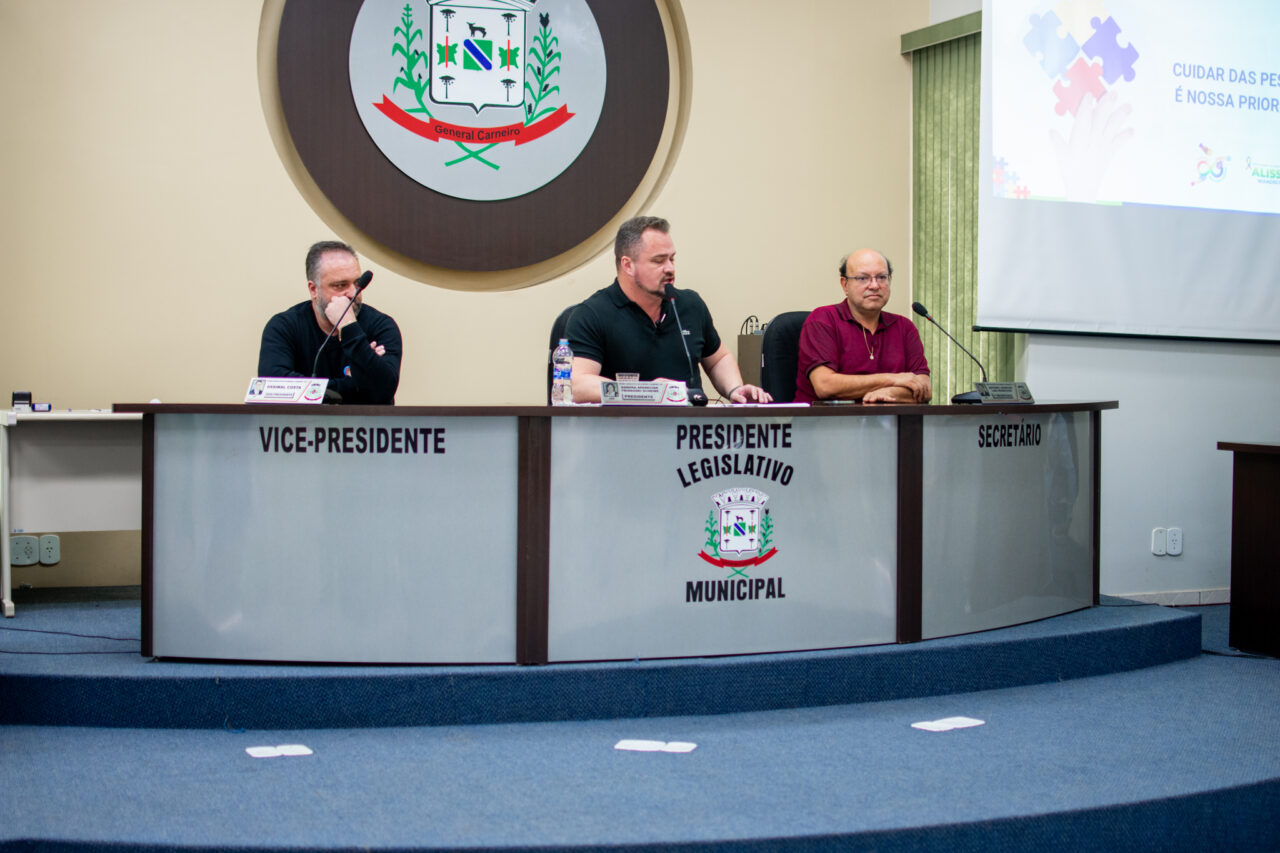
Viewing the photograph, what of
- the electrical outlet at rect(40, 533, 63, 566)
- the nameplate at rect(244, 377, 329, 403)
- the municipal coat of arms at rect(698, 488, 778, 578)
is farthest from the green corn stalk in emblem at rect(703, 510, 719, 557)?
the electrical outlet at rect(40, 533, 63, 566)

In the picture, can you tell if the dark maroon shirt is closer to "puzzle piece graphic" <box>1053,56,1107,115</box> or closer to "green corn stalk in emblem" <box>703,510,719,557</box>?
"green corn stalk in emblem" <box>703,510,719,557</box>

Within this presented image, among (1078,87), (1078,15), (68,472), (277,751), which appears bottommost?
(277,751)

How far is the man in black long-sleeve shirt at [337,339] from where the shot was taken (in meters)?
3.24

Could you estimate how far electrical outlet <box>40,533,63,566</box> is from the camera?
3986 mm

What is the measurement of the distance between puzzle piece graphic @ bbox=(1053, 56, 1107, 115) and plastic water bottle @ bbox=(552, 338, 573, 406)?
2.31 metres

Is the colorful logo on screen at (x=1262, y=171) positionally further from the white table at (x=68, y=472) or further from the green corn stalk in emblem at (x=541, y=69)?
the white table at (x=68, y=472)

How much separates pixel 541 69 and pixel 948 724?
3.13 metres

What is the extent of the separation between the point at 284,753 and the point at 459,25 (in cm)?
308

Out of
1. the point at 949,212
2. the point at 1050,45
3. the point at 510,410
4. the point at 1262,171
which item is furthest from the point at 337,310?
the point at 1262,171

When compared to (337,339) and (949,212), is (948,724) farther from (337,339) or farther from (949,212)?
(949,212)

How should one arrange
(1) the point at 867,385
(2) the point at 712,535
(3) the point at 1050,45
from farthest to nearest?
1. (3) the point at 1050,45
2. (1) the point at 867,385
3. (2) the point at 712,535

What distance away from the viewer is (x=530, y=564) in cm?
270

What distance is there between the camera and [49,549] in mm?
3990

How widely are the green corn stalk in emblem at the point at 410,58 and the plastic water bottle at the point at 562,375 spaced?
5.05 ft
